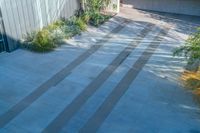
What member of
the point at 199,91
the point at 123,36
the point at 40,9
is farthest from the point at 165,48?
the point at 40,9

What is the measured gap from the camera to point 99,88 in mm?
7977

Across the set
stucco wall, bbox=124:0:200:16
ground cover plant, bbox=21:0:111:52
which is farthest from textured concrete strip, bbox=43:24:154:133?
stucco wall, bbox=124:0:200:16

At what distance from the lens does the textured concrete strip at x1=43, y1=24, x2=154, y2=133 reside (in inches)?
255

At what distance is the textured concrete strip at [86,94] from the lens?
6465mm

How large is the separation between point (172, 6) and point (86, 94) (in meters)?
8.81

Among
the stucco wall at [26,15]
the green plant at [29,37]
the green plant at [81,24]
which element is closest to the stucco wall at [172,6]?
the green plant at [81,24]

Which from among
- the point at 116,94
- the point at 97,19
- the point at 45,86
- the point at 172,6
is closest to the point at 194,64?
the point at 116,94

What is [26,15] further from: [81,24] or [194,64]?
[194,64]

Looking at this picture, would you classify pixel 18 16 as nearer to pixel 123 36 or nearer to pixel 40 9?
pixel 40 9

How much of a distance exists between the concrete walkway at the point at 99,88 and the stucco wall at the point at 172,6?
3410mm

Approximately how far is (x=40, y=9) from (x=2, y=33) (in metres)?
1.97

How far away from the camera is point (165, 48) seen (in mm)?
10688

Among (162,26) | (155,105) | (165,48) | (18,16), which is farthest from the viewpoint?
(162,26)

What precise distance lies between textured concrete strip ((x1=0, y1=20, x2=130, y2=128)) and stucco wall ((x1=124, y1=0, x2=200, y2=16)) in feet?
15.4
